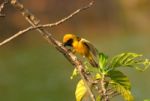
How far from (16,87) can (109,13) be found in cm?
207

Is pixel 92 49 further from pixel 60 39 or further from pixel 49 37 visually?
pixel 60 39

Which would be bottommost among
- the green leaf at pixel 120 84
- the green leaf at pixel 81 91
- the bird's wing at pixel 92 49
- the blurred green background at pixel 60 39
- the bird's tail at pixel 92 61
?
the green leaf at pixel 120 84

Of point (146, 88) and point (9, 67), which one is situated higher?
point (9, 67)

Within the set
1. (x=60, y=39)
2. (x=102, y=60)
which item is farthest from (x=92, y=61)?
(x=60, y=39)

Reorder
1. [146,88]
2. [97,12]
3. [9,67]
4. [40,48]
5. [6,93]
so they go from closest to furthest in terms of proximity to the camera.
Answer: [146,88] < [6,93] < [9,67] < [40,48] < [97,12]

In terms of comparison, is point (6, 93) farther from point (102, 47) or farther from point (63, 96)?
point (102, 47)

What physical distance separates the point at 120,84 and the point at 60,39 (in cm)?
552

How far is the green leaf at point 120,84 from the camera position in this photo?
2.26 feet

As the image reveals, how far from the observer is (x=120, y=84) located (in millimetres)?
696

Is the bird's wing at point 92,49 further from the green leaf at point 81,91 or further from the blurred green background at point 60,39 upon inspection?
the blurred green background at point 60,39

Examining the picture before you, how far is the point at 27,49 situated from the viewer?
6.35 m

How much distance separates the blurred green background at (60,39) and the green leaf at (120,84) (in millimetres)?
3367

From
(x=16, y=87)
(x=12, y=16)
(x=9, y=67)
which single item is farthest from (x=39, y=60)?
(x=12, y=16)

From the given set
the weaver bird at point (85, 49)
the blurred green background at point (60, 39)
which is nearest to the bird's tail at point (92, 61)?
the weaver bird at point (85, 49)
